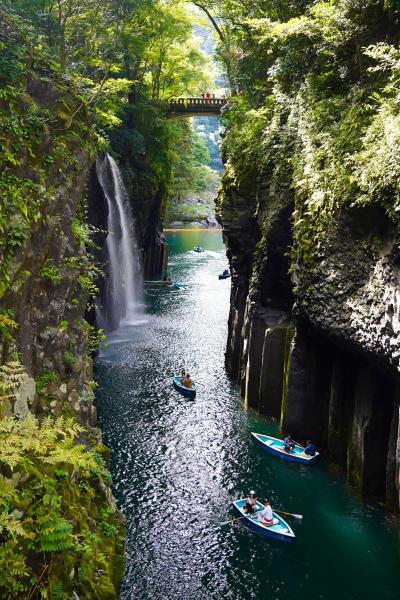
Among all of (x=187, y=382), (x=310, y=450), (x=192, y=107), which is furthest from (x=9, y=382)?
(x=192, y=107)

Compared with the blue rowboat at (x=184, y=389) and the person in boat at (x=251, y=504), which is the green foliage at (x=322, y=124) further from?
the blue rowboat at (x=184, y=389)

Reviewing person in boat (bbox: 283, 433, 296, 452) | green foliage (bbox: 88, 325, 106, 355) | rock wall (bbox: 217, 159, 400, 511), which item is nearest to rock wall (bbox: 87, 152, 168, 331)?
green foliage (bbox: 88, 325, 106, 355)

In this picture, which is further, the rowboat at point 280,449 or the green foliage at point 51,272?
the rowboat at point 280,449

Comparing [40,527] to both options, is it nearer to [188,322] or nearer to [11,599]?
[11,599]

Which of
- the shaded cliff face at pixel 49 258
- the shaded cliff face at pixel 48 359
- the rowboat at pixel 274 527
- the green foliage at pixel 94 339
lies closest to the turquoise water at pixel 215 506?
the rowboat at pixel 274 527

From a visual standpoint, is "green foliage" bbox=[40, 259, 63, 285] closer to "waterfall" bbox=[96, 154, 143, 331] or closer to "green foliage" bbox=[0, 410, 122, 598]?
"green foliage" bbox=[0, 410, 122, 598]

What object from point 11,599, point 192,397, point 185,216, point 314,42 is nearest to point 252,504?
point 192,397
